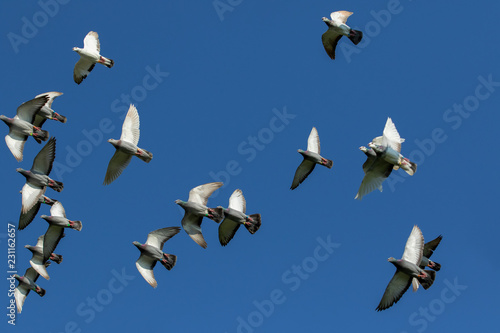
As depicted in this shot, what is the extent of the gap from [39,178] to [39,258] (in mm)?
6411

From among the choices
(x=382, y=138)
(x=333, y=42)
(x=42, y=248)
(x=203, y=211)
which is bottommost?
(x=42, y=248)

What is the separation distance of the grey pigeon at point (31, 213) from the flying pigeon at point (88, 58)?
656cm

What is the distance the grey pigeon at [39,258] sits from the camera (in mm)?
37438

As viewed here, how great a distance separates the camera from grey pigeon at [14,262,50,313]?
39.3m

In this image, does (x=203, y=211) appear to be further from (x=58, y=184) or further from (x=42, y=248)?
(x=42, y=248)

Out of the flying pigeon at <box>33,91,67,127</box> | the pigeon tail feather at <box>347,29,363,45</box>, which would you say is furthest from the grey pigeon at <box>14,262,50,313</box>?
the pigeon tail feather at <box>347,29,363,45</box>

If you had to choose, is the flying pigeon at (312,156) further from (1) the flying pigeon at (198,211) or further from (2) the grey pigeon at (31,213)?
(2) the grey pigeon at (31,213)

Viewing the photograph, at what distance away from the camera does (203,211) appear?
110 feet

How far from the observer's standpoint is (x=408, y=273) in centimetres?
3091

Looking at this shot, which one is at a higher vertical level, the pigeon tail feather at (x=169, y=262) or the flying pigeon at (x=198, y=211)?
the flying pigeon at (x=198, y=211)

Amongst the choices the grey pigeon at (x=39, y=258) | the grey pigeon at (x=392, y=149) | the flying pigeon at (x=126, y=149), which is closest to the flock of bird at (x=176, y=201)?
the flying pigeon at (x=126, y=149)

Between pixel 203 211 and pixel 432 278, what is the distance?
36.0ft

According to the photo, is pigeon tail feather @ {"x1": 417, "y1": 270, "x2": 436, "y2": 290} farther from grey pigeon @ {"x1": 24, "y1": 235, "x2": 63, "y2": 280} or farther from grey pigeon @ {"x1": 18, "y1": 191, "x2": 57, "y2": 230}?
grey pigeon @ {"x1": 24, "y1": 235, "x2": 63, "y2": 280}

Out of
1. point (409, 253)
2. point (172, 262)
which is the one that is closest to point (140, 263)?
point (172, 262)
